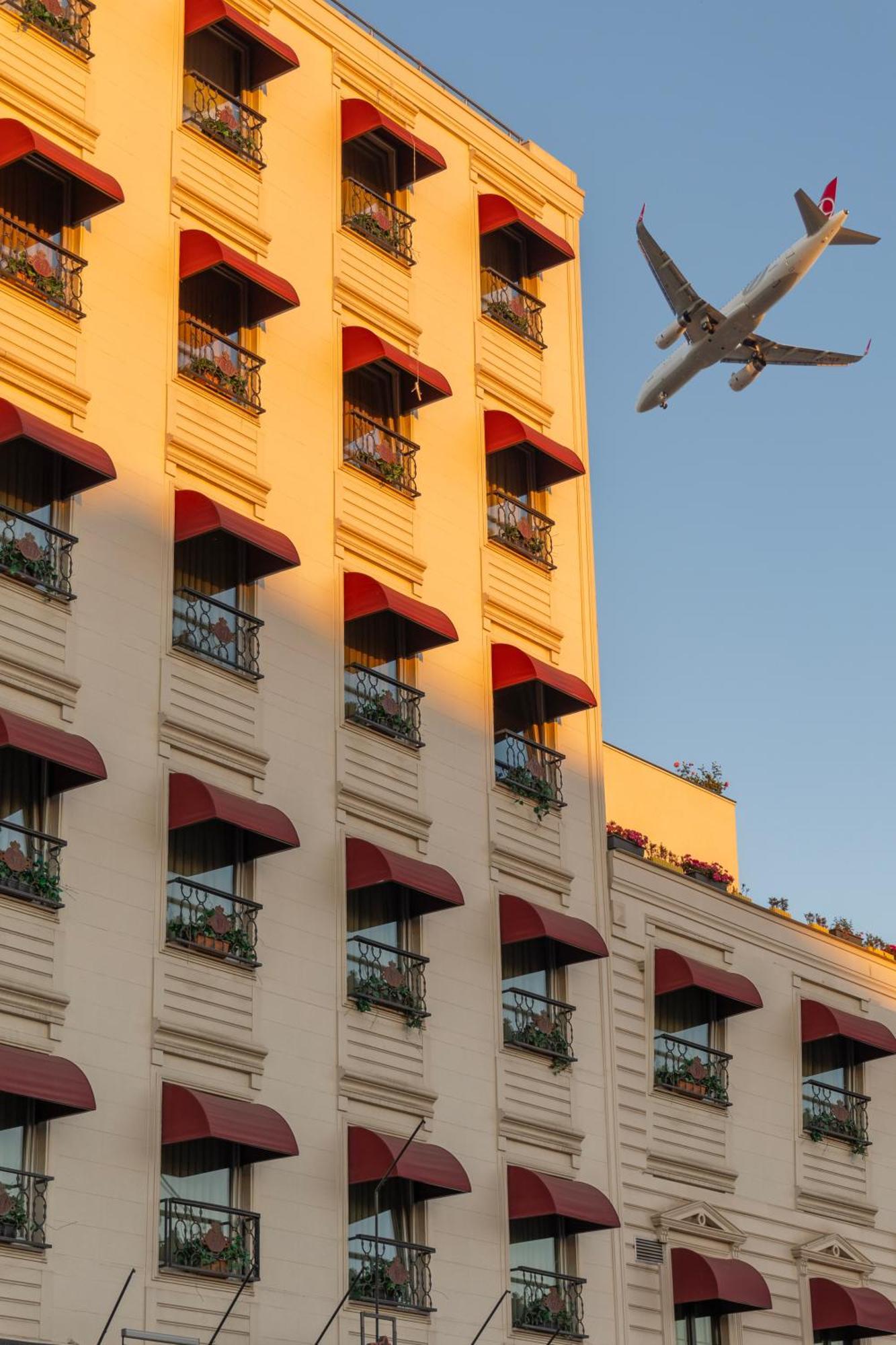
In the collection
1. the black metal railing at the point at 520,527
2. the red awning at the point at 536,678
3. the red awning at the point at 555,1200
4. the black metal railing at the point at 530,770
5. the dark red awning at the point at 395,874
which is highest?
the black metal railing at the point at 520,527

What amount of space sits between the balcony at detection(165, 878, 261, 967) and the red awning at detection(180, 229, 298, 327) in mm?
9017

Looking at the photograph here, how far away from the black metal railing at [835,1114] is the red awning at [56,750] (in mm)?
17759

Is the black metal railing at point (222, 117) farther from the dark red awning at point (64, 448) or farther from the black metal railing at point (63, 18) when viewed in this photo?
the dark red awning at point (64, 448)

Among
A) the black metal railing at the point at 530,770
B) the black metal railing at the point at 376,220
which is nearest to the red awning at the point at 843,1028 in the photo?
the black metal railing at the point at 530,770

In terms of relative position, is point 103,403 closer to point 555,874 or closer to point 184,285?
point 184,285

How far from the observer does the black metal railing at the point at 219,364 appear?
31953 mm

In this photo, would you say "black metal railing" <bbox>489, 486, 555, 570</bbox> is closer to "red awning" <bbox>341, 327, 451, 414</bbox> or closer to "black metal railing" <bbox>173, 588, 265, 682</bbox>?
"red awning" <bbox>341, 327, 451, 414</bbox>

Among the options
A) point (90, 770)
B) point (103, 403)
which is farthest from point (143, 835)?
point (103, 403)

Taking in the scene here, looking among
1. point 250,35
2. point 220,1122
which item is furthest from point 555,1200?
point 250,35

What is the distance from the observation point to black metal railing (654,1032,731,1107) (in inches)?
1448

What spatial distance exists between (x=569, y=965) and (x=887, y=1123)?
9766 mm

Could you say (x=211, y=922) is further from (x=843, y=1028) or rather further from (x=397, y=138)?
(x=843, y=1028)

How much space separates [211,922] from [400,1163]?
13.8 ft

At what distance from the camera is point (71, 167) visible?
29.2 meters
